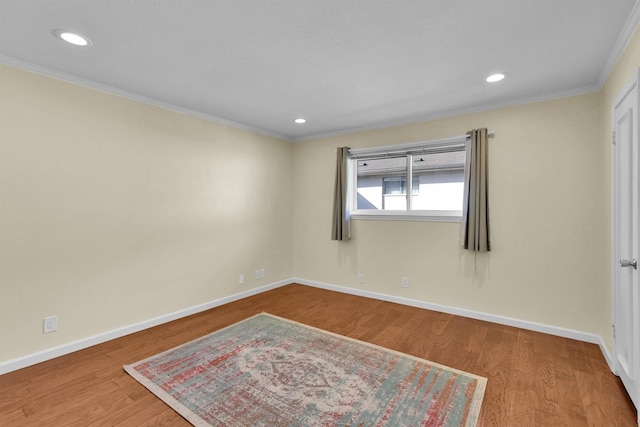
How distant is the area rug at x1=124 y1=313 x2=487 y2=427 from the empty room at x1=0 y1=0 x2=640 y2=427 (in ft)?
0.06

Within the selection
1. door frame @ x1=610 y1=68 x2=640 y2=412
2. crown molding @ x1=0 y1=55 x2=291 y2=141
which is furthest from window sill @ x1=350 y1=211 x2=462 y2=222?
crown molding @ x1=0 y1=55 x2=291 y2=141

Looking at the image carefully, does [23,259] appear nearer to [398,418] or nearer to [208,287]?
[208,287]

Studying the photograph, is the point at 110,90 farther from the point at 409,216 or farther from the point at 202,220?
the point at 409,216

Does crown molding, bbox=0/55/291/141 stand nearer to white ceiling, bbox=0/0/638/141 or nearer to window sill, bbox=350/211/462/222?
white ceiling, bbox=0/0/638/141

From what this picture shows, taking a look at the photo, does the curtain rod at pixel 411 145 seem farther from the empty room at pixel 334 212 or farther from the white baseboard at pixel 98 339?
the white baseboard at pixel 98 339

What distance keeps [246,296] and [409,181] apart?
2.81m

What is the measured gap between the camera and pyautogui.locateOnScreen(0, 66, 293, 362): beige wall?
7.90 feet

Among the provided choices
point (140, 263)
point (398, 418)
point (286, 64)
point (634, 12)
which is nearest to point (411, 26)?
point (286, 64)

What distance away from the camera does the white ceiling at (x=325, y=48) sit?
1.77 metres

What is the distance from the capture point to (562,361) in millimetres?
2518

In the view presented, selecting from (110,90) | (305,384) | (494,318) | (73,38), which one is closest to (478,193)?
(494,318)

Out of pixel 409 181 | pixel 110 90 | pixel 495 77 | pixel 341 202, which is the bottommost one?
pixel 341 202

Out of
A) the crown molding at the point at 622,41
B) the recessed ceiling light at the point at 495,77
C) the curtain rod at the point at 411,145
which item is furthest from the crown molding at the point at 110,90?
the crown molding at the point at 622,41

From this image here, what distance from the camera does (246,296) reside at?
14.1 feet
